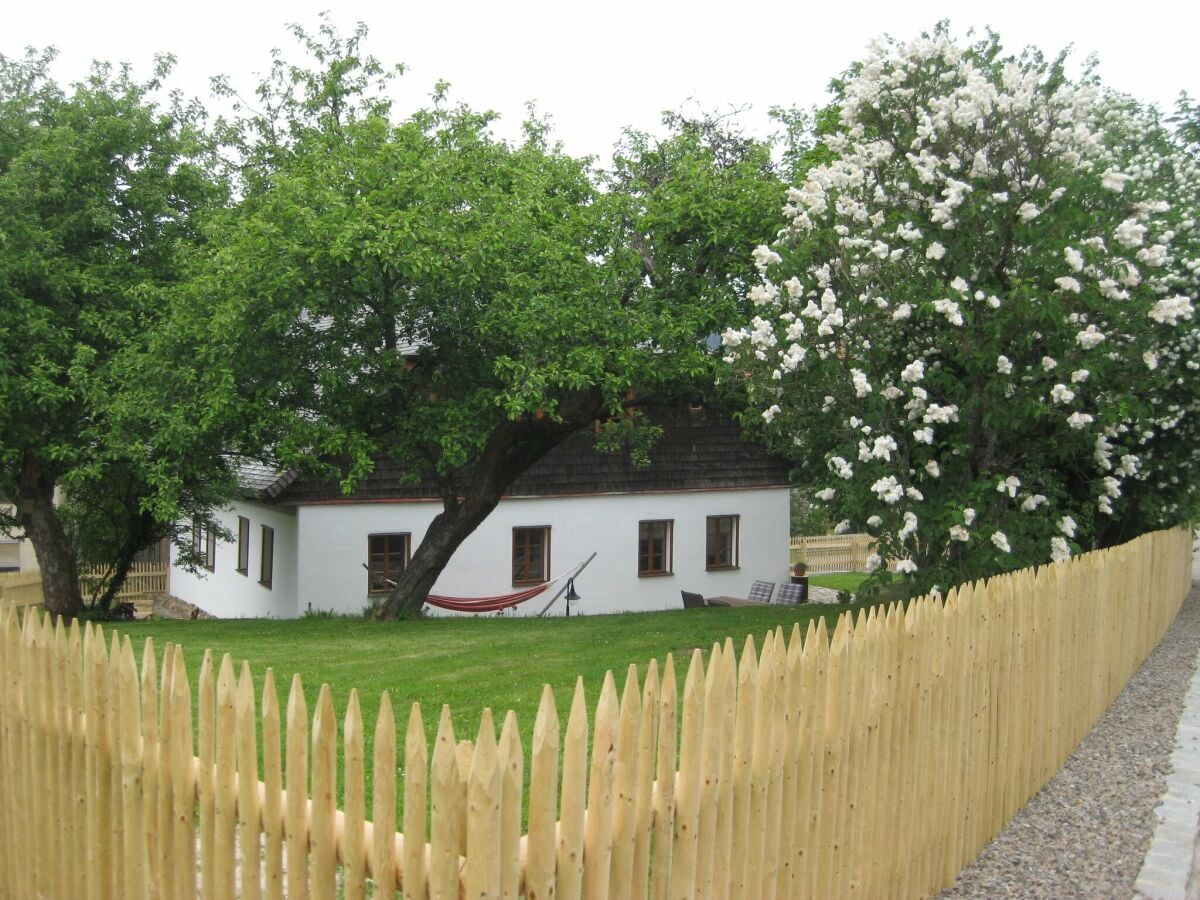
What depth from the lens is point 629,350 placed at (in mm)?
14750

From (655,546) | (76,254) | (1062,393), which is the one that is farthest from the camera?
(655,546)

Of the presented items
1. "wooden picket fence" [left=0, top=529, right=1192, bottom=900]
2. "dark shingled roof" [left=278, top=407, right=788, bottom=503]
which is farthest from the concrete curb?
"dark shingled roof" [left=278, top=407, right=788, bottom=503]

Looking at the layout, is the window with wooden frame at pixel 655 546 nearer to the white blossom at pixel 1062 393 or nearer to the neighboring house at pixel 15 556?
the white blossom at pixel 1062 393

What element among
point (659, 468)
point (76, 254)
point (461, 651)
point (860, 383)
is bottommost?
point (461, 651)

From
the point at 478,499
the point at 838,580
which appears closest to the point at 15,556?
the point at 478,499

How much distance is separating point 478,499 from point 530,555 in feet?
19.9

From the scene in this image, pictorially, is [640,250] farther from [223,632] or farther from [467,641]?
[223,632]

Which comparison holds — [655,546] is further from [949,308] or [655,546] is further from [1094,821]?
[1094,821]

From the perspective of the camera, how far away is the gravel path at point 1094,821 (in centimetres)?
595

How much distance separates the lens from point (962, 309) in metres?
9.88

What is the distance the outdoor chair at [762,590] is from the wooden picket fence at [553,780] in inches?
746

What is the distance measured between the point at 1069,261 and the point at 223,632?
1217 cm

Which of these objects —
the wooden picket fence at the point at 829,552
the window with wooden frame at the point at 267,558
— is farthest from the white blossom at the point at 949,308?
the wooden picket fence at the point at 829,552

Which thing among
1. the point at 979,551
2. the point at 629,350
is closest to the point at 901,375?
A: the point at 979,551
